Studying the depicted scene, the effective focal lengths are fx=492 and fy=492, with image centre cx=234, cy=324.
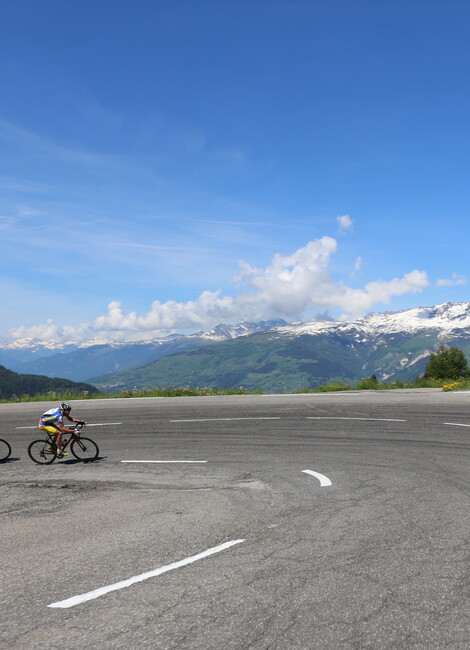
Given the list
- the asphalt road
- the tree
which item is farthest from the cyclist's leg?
the tree

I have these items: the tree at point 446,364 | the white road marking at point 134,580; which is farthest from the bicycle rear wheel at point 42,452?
the tree at point 446,364

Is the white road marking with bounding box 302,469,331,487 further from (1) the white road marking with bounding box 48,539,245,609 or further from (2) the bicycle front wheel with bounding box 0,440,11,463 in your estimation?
(2) the bicycle front wheel with bounding box 0,440,11,463

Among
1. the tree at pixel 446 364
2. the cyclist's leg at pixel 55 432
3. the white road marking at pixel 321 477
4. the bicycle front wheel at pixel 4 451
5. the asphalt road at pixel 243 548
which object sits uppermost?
the tree at pixel 446 364

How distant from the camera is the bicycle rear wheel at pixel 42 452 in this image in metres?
13.5

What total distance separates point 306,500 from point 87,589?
4269mm

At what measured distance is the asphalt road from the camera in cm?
384

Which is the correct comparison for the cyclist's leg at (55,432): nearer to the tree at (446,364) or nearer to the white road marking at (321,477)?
the white road marking at (321,477)

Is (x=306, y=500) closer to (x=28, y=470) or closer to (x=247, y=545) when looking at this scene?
(x=247, y=545)

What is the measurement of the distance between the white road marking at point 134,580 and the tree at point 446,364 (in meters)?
94.0

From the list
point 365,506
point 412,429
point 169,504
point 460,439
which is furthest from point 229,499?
point 412,429

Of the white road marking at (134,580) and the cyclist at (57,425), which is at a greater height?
the cyclist at (57,425)

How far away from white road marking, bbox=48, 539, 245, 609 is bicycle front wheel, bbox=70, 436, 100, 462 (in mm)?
8724

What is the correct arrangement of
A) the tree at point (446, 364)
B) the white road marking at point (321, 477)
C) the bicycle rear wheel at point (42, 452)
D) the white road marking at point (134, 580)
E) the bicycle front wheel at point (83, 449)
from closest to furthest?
1. the white road marking at point (134, 580)
2. the white road marking at point (321, 477)
3. the bicycle rear wheel at point (42, 452)
4. the bicycle front wheel at point (83, 449)
5. the tree at point (446, 364)

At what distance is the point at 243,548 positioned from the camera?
18.6 feet
